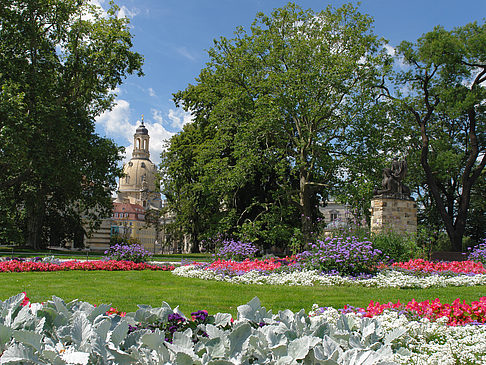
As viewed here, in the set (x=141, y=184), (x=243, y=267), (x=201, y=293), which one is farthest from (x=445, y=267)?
(x=141, y=184)

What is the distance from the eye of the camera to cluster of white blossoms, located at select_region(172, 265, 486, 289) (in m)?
10.6

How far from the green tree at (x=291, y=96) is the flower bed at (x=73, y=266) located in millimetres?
6690

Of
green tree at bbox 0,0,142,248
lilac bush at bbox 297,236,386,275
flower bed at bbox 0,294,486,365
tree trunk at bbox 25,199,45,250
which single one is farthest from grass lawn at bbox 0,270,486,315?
tree trunk at bbox 25,199,45,250

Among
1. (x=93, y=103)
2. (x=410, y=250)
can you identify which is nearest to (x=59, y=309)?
(x=410, y=250)

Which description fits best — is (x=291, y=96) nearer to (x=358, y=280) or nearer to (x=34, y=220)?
(x=358, y=280)

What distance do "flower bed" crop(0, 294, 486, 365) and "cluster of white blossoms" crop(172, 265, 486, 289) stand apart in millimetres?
6723

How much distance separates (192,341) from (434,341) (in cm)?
292

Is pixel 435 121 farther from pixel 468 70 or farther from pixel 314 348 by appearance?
pixel 314 348

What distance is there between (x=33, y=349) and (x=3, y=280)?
9844mm

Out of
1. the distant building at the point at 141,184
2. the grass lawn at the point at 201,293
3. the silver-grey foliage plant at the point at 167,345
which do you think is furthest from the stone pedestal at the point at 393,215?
the distant building at the point at 141,184

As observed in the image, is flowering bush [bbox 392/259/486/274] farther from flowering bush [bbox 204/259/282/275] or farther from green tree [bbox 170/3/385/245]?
green tree [bbox 170/3/385/245]

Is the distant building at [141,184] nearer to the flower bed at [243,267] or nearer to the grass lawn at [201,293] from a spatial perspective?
the flower bed at [243,267]

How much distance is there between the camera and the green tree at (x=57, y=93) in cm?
2184

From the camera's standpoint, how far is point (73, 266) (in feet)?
50.0
